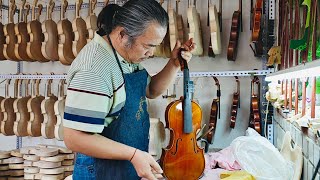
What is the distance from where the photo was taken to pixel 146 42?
1.49m

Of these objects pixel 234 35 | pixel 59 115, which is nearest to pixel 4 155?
pixel 59 115

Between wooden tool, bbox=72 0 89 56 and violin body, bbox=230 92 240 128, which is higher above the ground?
wooden tool, bbox=72 0 89 56

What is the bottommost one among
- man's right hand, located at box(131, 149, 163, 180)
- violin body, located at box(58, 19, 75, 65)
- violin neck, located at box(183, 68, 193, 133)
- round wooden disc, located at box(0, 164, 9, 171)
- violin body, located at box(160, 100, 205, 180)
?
round wooden disc, located at box(0, 164, 9, 171)

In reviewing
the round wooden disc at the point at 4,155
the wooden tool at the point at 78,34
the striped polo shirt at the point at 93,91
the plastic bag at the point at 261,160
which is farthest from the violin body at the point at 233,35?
the round wooden disc at the point at 4,155

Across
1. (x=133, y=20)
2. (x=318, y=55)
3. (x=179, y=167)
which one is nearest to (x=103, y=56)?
(x=133, y=20)

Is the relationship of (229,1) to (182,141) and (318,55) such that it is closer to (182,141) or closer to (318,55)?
(182,141)

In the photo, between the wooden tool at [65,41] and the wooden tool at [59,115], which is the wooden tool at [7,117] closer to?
the wooden tool at [59,115]

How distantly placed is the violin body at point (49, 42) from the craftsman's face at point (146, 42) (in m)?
2.22

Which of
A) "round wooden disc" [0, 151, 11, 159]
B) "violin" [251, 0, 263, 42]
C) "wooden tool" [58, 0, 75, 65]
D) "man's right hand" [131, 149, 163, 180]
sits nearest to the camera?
"man's right hand" [131, 149, 163, 180]

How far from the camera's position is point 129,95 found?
1.58 metres

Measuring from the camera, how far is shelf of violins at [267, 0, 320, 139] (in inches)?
53.7

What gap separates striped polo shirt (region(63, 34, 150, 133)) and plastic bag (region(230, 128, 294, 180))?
555 mm

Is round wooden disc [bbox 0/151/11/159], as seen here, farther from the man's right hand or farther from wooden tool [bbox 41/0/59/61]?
the man's right hand

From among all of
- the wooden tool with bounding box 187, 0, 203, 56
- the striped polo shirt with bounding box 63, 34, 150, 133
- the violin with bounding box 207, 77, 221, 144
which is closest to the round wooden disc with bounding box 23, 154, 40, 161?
the violin with bounding box 207, 77, 221, 144
